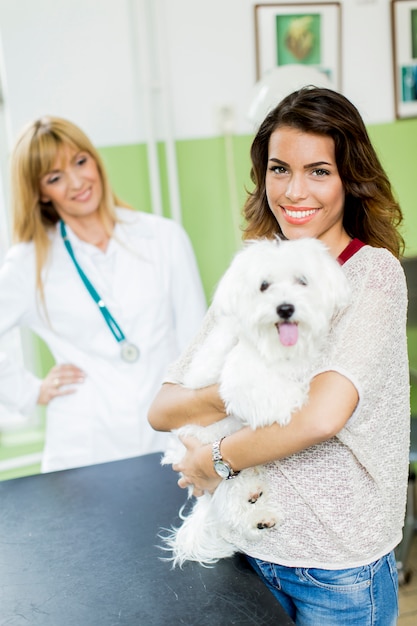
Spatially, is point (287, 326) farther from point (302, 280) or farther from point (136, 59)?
point (136, 59)

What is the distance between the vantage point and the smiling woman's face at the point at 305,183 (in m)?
1.18

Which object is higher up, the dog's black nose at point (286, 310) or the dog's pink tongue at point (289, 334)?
the dog's black nose at point (286, 310)

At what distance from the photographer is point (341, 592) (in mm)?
1130

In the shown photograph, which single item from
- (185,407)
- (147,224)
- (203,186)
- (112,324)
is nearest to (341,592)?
(185,407)

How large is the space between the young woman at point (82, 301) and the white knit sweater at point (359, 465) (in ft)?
3.26

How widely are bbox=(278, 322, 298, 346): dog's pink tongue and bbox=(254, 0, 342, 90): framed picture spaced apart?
1.99 metres

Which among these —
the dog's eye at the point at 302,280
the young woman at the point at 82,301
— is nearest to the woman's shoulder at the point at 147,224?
the young woman at the point at 82,301

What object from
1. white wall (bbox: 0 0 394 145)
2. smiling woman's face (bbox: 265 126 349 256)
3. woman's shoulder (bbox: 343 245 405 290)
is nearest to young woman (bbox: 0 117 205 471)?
white wall (bbox: 0 0 394 145)

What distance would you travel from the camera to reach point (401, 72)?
3035 mm

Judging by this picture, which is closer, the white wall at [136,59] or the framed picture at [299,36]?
the white wall at [136,59]

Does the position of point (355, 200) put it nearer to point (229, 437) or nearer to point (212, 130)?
point (229, 437)

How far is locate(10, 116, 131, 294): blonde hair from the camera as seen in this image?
2.03 metres

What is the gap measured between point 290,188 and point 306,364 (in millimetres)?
318

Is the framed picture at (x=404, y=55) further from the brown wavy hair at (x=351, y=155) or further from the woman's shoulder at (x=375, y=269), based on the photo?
the woman's shoulder at (x=375, y=269)
